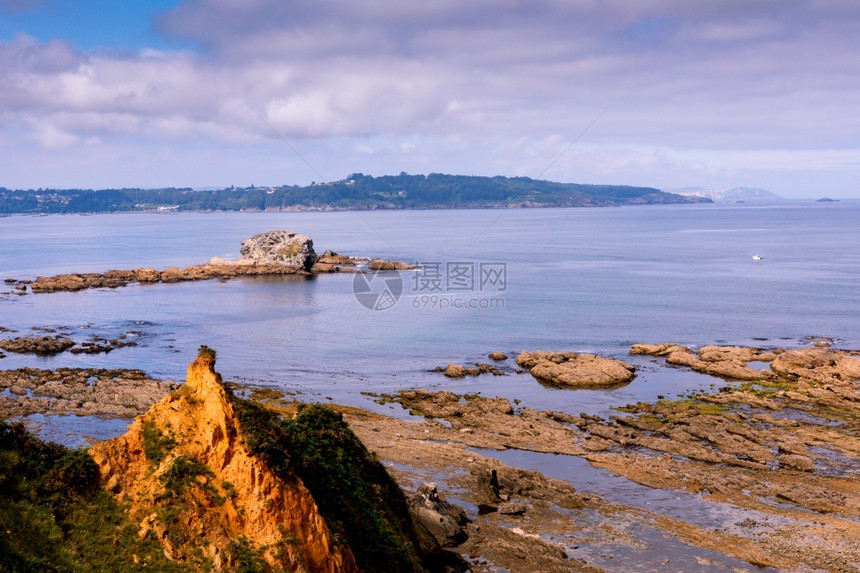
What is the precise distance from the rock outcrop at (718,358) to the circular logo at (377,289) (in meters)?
33.3

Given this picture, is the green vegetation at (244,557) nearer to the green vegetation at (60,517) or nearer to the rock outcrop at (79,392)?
the green vegetation at (60,517)

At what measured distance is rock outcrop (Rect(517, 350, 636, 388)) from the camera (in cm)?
4928

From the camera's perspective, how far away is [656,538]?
1021 inches

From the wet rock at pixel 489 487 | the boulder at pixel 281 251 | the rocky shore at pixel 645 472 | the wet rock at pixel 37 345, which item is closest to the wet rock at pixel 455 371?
the rocky shore at pixel 645 472

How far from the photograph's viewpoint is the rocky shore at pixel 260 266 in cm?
10112

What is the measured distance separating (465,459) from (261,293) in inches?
2484

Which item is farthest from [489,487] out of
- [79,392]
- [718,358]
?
Answer: [718,358]

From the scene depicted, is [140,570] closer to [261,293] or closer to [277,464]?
[277,464]

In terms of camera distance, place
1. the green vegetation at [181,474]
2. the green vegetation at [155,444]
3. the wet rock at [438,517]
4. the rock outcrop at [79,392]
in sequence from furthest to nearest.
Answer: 1. the rock outcrop at [79,392]
2. the wet rock at [438,517]
3. the green vegetation at [155,444]
4. the green vegetation at [181,474]

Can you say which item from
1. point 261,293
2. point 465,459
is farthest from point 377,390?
point 261,293

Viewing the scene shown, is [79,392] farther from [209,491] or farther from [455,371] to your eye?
[209,491]

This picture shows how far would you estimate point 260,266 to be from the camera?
362 ft

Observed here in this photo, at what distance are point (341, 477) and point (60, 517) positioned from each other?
749cm

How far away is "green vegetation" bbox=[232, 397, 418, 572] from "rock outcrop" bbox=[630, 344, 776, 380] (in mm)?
35864
